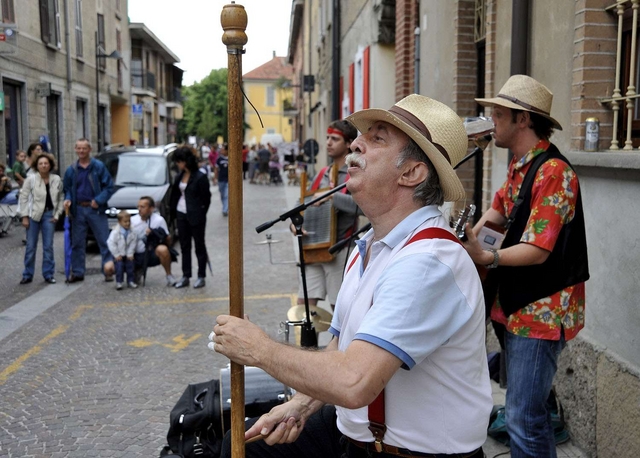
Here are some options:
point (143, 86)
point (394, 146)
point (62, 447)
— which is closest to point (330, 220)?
point (62, 447)

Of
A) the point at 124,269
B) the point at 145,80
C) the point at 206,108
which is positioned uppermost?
the point at 206,108

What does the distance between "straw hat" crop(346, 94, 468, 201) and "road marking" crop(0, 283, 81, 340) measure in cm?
557

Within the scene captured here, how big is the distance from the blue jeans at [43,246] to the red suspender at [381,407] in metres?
7.94

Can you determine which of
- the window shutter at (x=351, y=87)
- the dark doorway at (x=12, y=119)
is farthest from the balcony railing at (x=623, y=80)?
the window shutter at (x=351, y=87)

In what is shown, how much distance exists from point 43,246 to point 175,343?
3.66 meters

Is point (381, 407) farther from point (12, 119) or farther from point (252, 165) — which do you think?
point (252, 165)

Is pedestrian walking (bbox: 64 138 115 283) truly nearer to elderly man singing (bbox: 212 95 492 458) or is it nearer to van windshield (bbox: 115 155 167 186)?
van windshield (bbox: 115 155 167 186)

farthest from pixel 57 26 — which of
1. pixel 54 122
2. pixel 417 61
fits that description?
pixel 54 122

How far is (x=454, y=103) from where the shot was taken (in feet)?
21.9

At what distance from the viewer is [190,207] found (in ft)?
28.8

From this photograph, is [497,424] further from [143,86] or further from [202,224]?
[143,86]

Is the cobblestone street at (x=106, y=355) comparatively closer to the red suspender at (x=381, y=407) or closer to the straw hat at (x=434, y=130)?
the red suspender at (x=381, y=407)

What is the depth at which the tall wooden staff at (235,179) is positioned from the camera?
2.04 m

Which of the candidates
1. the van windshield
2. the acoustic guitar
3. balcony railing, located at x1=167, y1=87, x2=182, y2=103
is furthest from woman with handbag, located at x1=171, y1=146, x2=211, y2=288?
balcony railing, located at x1=167, y1=87, x2=182, y2=103
